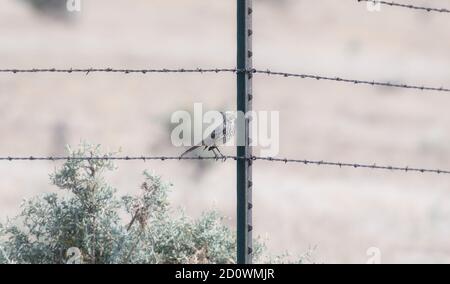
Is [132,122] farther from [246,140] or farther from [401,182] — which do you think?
[246,140]

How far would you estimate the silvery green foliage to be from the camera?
11117 millimetres

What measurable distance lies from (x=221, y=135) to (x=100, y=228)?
2.39 meters

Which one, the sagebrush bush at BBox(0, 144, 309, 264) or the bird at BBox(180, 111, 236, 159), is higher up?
the bird at BBox(180, 111, 236, 159)

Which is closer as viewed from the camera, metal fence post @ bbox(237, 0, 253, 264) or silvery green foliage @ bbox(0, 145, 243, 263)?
metal fence post @ bbox(237, 0, 253, 264)

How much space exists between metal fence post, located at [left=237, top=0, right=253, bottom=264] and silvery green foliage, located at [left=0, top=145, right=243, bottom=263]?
111 inches

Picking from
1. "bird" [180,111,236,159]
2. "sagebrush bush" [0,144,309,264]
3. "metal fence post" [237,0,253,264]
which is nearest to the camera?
"metal fence post" [237,0,253,264]

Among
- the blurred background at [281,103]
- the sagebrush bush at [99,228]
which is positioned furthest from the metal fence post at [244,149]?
the blurred background at [281,103]

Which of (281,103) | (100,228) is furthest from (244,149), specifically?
(281,103)

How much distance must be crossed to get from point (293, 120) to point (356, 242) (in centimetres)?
1006

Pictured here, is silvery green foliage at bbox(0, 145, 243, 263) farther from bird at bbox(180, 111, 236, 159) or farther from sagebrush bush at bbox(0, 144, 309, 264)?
bird at bbox(180, 111, 236, 159)

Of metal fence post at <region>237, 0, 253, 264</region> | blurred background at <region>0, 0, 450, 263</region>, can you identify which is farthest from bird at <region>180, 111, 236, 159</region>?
blurred background at <region>0, 0, 450, 263</region>

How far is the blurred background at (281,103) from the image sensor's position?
1020 inches

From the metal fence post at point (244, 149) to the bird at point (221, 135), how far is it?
0.39 m

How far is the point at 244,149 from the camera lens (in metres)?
8.41
